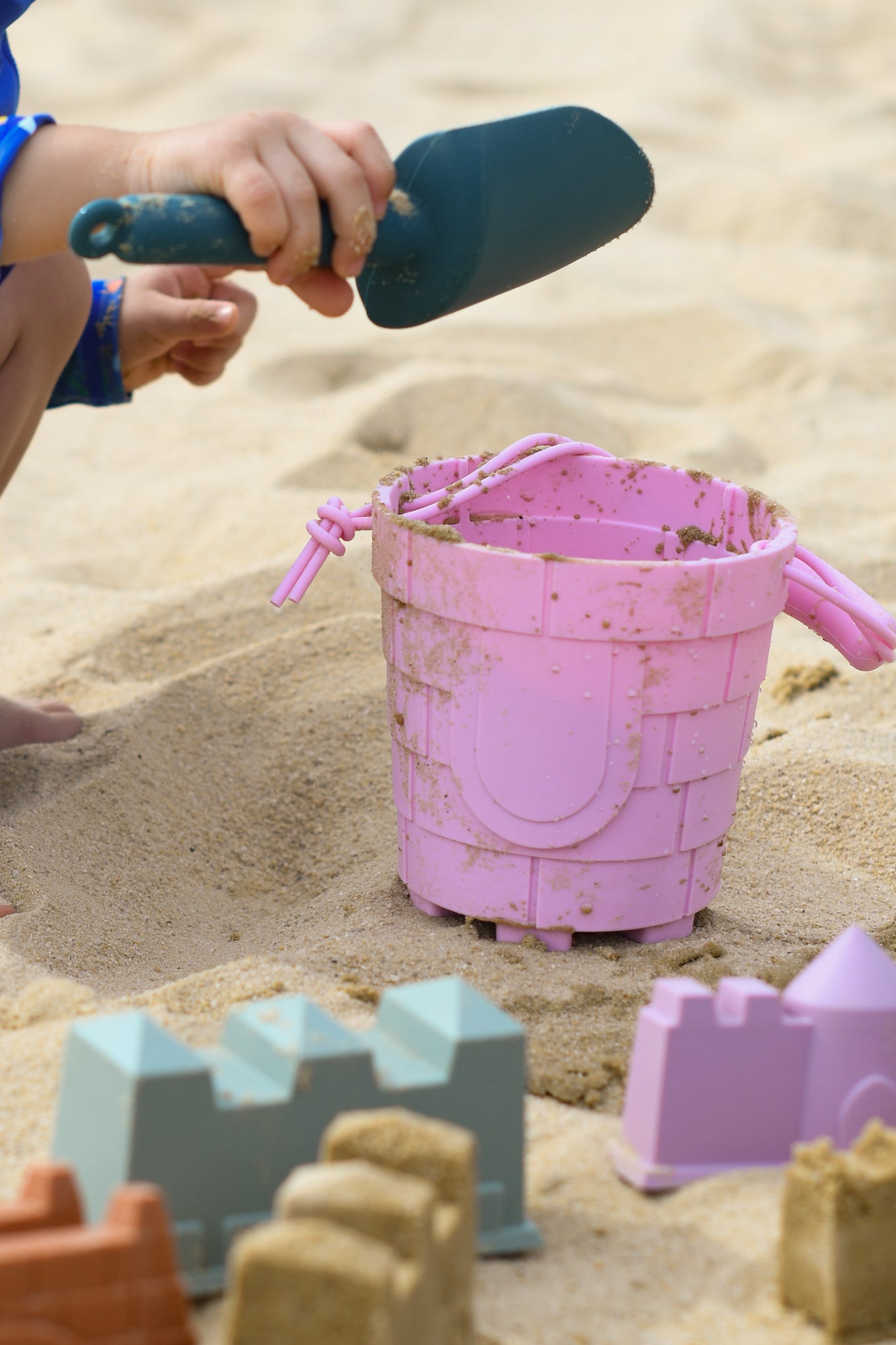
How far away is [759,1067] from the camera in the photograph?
0.99m

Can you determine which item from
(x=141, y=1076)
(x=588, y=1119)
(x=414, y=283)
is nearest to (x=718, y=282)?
(x=414, y=283)

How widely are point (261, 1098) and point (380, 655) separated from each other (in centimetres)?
121

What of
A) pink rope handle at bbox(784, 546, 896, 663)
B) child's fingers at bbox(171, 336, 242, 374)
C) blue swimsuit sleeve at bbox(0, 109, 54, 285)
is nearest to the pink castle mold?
pink rope handle at bbox(784, 546, 896, 663)

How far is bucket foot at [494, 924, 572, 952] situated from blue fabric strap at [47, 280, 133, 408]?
1078mm

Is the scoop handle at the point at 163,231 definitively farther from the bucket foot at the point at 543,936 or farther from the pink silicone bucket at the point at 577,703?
the bucket foot at the point at 543,936

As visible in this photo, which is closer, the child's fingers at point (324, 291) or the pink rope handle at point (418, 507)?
the child's fingers at point (324, 291)

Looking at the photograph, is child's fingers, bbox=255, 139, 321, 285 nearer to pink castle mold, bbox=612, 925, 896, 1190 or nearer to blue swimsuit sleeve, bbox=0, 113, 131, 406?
pink castle mold, bbox=612, 925, 896, 1190

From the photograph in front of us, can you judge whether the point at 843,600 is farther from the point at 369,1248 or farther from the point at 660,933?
the point at 369,1248

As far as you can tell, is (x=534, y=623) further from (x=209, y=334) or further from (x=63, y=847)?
(x=209, y=334)

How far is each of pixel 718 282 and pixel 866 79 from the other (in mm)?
2364

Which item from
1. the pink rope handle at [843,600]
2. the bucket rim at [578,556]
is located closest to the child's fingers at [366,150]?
the bucket rim at [578,556]

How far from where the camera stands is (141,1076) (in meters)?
0.83

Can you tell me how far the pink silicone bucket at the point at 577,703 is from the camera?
4.22ft

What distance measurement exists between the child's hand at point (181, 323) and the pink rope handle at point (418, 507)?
55 cm
